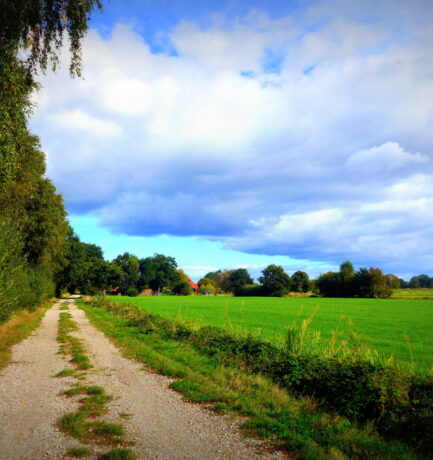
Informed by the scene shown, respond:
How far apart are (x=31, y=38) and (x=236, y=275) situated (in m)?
174

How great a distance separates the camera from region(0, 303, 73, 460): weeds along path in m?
5.00

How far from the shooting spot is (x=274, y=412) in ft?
22.1

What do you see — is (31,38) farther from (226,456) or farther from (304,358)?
(304,358)

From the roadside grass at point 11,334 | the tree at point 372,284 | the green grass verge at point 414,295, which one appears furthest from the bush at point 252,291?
the roadside grass at point 11,334

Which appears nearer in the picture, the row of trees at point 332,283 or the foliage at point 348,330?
the foliage at point 348,330

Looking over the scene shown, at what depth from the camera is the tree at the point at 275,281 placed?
13061 cm

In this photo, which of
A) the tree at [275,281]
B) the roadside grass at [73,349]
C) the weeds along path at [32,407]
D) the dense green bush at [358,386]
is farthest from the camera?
the tree at [275,281]

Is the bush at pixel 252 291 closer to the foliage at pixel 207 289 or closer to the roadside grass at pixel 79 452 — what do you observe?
the foliage at pixel 207 289

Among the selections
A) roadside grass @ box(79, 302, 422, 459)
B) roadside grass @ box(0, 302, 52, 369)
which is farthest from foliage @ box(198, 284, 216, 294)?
roadside grass @ box(79, 302, 422, 459)

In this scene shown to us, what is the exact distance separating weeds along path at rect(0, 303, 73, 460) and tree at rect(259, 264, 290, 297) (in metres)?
124

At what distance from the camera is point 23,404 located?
7066 millimetres

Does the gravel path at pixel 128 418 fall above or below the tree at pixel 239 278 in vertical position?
below

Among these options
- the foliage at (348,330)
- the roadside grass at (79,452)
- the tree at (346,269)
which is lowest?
the foliage at (348,330)

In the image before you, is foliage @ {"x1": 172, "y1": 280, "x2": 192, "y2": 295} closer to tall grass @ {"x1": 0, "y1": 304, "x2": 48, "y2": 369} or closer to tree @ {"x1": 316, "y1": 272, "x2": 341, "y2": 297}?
tree @ {"x1": 316, "y1": 272, "x2": 341, "y2": 297}
